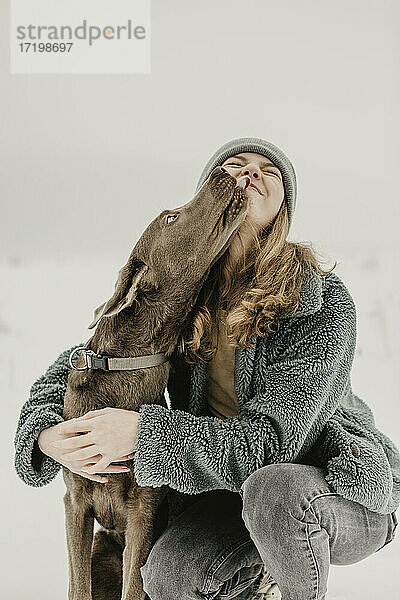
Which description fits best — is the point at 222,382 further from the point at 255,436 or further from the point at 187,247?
the point at 187,247

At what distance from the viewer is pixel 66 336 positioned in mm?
1952

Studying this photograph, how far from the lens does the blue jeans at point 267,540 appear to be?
3.93 ft

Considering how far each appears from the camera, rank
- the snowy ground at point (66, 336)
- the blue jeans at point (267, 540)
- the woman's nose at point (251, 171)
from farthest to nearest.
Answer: the snowy ground at point (66, 336) → the woman's nose at point (251, 171) → the blue jeans at point (267, 540)

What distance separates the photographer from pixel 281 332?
139 centimetres

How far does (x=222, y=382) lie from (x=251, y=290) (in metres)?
0.22

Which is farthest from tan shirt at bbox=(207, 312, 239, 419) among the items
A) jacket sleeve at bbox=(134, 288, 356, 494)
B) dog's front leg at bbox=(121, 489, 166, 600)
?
dog's front leg at bbox=(121, 489, 166, 600)

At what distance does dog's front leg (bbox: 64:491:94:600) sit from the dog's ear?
343 millimetres

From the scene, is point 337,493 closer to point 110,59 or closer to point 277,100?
point 277,100

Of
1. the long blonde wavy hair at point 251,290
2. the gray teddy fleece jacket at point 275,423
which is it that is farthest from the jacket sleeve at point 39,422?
the long blonde wavy hair at point 251,290

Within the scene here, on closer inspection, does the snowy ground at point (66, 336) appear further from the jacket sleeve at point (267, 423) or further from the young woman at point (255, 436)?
the jacket sleeve at point (267, 423)

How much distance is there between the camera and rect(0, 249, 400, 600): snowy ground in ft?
6.37

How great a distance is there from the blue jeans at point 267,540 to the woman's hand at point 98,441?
184mm

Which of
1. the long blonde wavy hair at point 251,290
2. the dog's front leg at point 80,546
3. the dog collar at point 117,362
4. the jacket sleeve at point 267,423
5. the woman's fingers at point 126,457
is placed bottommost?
the dog's front leg at point 80,546

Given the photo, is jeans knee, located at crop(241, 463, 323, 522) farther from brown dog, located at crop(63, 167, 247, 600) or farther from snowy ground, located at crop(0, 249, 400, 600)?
snowy ground, located at crop(0, 249, 400, 600)
